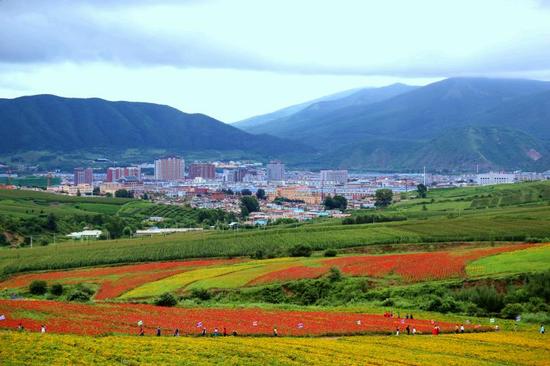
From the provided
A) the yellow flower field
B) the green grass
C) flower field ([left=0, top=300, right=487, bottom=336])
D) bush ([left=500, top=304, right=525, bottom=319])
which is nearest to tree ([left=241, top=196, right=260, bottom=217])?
the green grass

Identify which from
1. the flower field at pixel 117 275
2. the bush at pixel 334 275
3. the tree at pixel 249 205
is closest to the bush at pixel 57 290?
the flower field at pixel 117 275

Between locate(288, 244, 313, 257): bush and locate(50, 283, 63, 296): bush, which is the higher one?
locate(288, 244, 313, 257): bush

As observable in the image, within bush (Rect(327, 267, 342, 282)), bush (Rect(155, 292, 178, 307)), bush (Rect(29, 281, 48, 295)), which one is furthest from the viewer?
bush (Rect(29, 281, 48, 295))

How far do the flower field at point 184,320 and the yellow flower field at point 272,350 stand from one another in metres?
1.67

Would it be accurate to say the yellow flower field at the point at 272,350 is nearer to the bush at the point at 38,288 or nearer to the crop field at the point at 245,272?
the crop field at the point at 245,272

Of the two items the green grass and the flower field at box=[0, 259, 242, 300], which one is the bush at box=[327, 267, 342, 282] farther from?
the flower field at box=[0, 259, 242, 300]

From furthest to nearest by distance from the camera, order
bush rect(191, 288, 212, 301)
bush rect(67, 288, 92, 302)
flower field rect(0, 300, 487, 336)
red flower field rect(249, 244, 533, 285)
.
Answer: red flower field rect(249, 244, 533, 285) < bush rect(191, 288, 212, 301) < bush rect(67, 288, 92, 302) < flower field rect(0, 300, 487, 336)

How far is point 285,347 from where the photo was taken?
93.9 feet

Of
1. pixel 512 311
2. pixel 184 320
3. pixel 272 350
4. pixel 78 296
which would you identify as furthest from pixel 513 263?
pixel 272 350

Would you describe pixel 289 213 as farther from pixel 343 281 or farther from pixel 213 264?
pixel 343 281

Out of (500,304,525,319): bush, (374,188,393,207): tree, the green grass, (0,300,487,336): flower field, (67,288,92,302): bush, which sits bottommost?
(67,288,92,302): bush

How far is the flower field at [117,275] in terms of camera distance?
54.1 metres

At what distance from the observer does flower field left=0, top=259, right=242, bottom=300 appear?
177 ft

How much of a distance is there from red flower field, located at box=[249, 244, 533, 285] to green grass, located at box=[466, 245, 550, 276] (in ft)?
2.80
